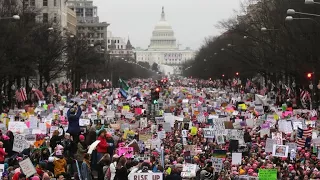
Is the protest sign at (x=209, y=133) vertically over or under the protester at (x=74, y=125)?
under

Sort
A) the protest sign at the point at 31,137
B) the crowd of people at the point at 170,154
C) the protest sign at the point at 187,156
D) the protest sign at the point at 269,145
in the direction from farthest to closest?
the protest sign at the point at 31,137, the protest sign at the point at 269,145, the protest sign at the point at 187,156, the crowd of people at the point at 170,154

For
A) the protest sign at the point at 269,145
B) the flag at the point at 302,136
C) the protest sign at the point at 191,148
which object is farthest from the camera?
the flag at the point at 302,136

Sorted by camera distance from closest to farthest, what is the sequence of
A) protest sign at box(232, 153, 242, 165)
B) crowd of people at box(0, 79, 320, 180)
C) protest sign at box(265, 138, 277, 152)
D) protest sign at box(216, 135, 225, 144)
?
crowd of people at box(0, 79, 320, 180) < protest sign at box(232, 153, 242, 165) < protest sign at box(265, 138, 277, 152) < protest sign at box(216, 135, 225, 144)

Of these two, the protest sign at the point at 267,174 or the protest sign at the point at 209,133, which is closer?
the protest sign at the point at 267,174

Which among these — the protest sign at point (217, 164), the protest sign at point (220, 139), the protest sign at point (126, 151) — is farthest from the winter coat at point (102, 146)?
the protest sign at point (220, 139)

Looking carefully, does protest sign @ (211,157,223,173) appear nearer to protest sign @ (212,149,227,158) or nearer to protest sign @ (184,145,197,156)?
protest sign @ (212,149,227,158)

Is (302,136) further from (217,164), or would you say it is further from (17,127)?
(17,127)

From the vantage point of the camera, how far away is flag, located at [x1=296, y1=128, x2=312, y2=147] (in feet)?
88.0

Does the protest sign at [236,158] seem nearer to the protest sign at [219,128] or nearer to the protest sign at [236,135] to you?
the protest sign at [236,135]

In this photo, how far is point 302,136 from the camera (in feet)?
91.3

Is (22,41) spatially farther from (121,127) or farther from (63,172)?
(63,172)

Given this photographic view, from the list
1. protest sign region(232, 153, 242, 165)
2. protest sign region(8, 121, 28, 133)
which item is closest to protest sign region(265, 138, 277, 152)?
protest sign region(232, 153, 242, 165)

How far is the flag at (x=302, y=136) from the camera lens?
2681 cm

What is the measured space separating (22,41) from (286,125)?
29491 millimetres
